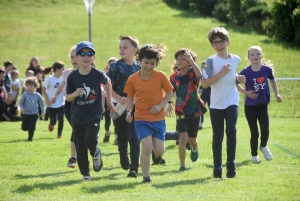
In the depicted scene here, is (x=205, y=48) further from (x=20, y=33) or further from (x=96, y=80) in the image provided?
(x=96, y=80)

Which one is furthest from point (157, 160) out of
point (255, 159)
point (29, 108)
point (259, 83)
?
point (29, 108)

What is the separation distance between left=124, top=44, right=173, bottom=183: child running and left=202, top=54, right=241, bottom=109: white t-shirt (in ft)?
2.31

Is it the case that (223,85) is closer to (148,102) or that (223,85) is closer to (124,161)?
(148,102)

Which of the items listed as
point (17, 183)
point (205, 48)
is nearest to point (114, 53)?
point (205, 48)

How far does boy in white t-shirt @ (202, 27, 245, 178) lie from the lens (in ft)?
30.8

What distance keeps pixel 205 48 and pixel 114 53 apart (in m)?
5.77

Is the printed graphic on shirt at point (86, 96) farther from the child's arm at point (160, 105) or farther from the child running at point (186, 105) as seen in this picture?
the child running at point (186, 105)

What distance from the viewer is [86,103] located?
941cm

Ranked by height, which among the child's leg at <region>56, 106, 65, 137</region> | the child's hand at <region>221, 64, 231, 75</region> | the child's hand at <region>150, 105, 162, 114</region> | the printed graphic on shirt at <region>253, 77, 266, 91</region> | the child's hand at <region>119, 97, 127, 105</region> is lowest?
the child's leg at <region>56, 106, 65, 137</region>

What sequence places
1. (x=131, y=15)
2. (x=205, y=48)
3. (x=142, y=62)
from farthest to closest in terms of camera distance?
(x=131, y=15) < (x=205, y=48) < (x=142, y=62)

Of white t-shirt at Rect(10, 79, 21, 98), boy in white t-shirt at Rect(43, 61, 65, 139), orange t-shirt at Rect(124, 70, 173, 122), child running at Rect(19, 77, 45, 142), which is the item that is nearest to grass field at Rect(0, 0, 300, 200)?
child running at Rect(19, 77, 45, 142)

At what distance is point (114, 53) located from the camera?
→ 44188mm

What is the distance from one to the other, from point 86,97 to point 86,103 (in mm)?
84

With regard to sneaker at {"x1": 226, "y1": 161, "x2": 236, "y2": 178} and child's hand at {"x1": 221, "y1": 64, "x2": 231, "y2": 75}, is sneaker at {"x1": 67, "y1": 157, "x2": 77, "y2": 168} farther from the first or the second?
child's hand at {"x1": 221, "y1": 64, "x2": 231, "y2": 75}
